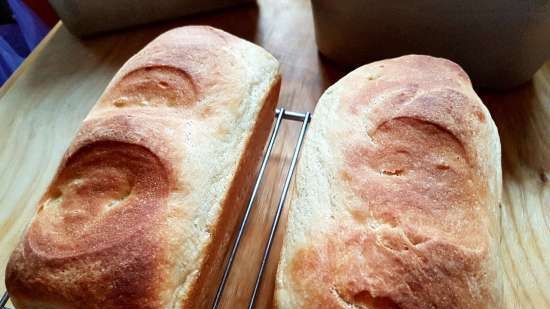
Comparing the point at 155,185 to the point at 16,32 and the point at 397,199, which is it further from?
the point at 16,32

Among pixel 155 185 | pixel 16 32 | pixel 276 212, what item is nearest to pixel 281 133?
pixel 276 212

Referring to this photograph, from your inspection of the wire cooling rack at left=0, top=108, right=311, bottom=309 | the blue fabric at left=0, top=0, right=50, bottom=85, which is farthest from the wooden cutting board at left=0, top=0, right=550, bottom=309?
the blue fabric at left=0, top=0, right=50, bottom=85

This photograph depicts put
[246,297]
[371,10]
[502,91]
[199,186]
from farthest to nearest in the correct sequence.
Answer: [502,91]
[371,10]
[246,297]
[199,186]

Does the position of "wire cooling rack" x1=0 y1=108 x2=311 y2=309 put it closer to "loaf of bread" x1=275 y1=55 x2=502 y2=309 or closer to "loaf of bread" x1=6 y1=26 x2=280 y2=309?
"loaf of bread" x1=6 y1=26 x2=280 y2=309

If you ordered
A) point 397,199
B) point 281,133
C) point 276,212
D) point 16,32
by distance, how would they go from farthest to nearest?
point 16,32 → point 281,133 → point 276,212 → point 397,199

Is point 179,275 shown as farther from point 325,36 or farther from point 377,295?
point 325,36

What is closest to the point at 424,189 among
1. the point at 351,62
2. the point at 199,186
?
the point at 199,186
